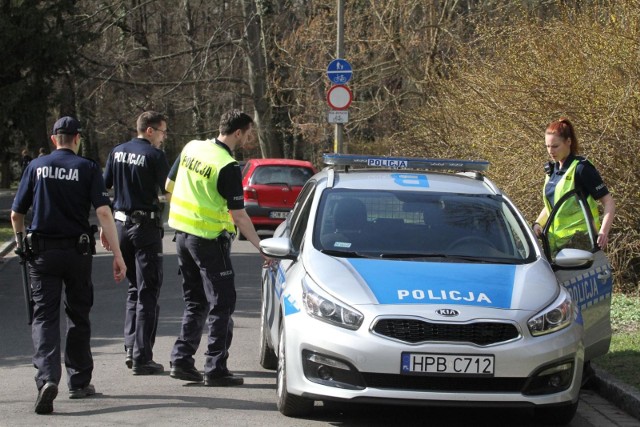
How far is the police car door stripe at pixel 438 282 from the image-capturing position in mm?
6555

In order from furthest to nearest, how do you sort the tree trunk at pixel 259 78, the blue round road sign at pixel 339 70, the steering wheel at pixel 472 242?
the tree trunk at pixel 259 78
the blue round road sign at pixel 339 70
the steering wheel at pixel 472 242

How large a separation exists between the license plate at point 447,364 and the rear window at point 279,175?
15.4m

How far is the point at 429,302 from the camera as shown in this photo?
6500 millimetres

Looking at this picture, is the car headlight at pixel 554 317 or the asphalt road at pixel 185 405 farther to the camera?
the asphalt road at pixel 185 405

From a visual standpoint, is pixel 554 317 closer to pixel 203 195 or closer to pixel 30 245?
pixel 203 195

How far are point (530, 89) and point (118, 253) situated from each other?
22.7 ft

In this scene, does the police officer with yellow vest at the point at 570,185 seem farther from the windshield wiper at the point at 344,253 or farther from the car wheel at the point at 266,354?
the car wheel at the point at 266,354

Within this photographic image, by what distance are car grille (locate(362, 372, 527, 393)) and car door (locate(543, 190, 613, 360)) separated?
1.16m

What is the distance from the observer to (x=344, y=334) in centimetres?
645

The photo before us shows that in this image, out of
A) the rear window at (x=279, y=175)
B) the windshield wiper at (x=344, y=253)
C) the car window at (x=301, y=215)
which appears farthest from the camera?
the rear window at (x=279, y=175)

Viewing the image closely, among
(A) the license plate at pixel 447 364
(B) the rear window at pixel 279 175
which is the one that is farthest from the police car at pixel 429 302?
(B) the rear window at pixel 279 175

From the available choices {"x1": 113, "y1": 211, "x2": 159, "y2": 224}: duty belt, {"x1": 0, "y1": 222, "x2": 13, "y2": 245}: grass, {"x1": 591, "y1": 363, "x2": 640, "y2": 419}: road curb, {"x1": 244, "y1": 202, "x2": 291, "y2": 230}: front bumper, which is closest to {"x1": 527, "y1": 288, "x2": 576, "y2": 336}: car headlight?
{"x1": 591, "y1": 363, "x2": 640, "y2": 419}: road curb

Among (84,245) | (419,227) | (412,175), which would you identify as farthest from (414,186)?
(84,245)

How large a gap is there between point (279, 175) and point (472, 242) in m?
14.4
